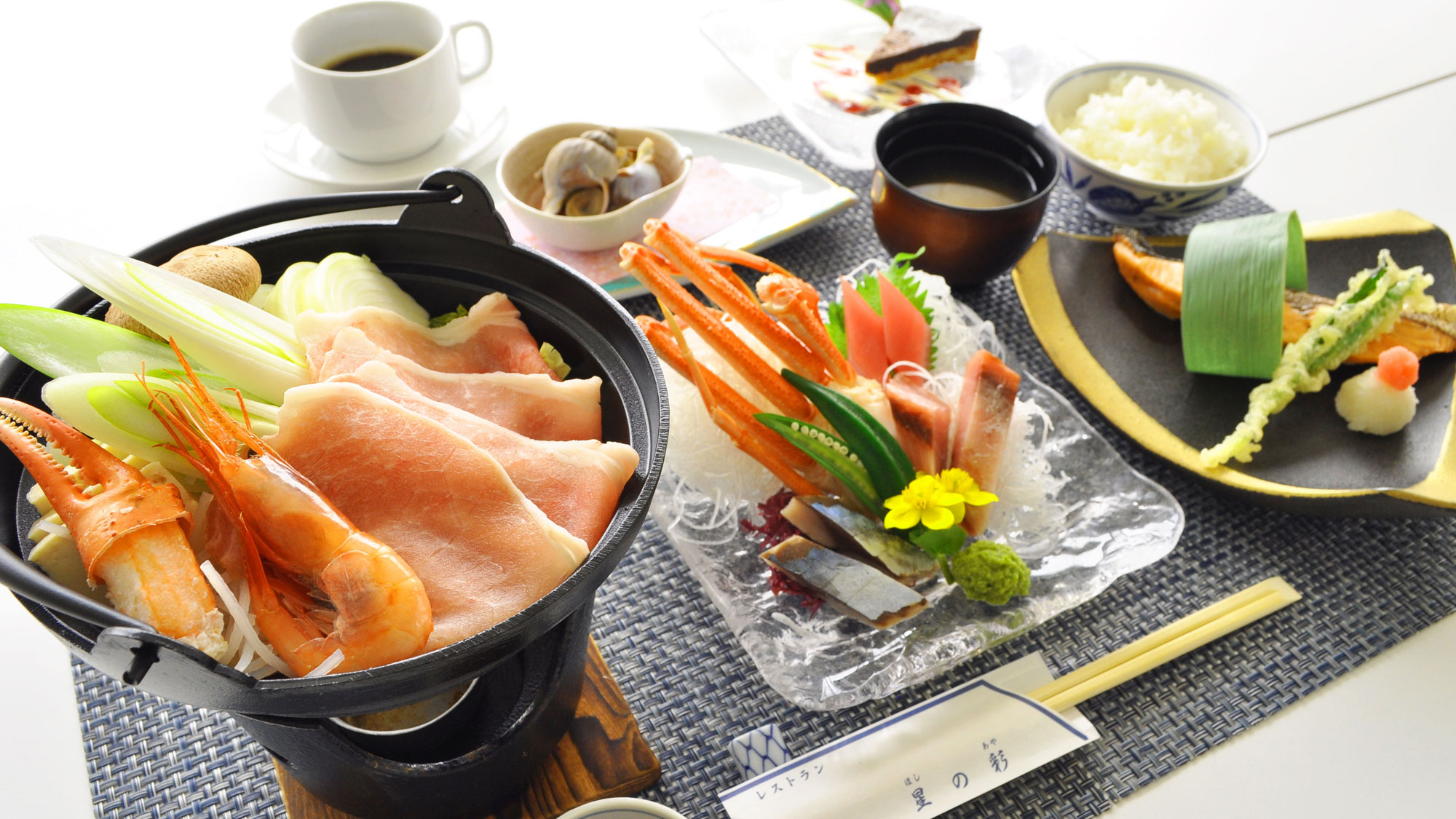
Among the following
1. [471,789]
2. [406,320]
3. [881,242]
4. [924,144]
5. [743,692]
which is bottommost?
[743,692]

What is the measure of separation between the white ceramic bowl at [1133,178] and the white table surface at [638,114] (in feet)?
0.89

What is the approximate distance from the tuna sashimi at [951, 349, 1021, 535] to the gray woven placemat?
0.63ft

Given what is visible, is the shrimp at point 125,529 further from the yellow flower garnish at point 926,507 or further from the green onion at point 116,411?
the yellow flower garnish at point 926,507

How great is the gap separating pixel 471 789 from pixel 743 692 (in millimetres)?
368

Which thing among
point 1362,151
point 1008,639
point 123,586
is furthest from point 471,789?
point 1362,151

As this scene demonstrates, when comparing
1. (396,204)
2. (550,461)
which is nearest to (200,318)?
(396,204)

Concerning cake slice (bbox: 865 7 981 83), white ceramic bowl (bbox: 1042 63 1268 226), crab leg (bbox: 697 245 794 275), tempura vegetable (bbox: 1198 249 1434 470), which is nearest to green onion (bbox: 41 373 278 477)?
crab leg (bbox: 697 245 794 275)

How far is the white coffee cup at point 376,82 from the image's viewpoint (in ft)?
5.44

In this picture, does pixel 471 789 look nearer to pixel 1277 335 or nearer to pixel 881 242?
pixel 881 242

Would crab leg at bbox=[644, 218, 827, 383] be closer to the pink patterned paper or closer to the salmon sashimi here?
the pink patterned paper

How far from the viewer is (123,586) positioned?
28.5 inches

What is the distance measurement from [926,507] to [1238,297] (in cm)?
72

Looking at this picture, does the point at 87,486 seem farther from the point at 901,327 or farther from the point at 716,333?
the point at 901,327

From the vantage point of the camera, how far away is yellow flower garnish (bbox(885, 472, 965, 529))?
1.15 metres
